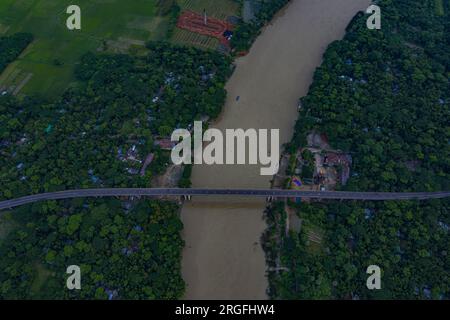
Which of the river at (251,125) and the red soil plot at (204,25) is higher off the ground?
the red soil plot at (204,25)

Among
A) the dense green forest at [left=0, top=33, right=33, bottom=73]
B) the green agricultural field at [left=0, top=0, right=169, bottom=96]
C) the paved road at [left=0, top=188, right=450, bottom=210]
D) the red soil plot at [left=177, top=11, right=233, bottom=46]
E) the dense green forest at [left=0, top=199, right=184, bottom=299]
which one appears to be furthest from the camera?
the red soil plot at [left=177, top=11, right=233, bottom=46]

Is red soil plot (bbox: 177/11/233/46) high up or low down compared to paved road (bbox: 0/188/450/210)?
up

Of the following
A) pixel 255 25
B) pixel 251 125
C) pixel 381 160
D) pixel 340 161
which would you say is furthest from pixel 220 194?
pixel 255 25

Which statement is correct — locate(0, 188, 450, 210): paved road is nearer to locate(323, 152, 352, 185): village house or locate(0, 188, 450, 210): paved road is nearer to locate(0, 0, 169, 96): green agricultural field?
locate(323, 152, 352, 185): village house

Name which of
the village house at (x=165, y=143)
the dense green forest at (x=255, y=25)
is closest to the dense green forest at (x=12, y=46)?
the village house at (x=165, y=143)

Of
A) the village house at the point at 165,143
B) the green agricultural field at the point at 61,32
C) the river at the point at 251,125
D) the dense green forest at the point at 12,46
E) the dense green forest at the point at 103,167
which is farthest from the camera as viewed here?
the dense green forest at the point at 12,46

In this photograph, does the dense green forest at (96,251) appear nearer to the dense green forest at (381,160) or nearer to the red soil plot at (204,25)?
the dense green forest at (381,160)

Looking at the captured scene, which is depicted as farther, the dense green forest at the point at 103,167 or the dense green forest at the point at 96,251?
the dense green forest at the point at 103,167

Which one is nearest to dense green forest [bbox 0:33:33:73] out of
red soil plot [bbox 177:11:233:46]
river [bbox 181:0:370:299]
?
red soil plot [bbox 177:11:233:46]
